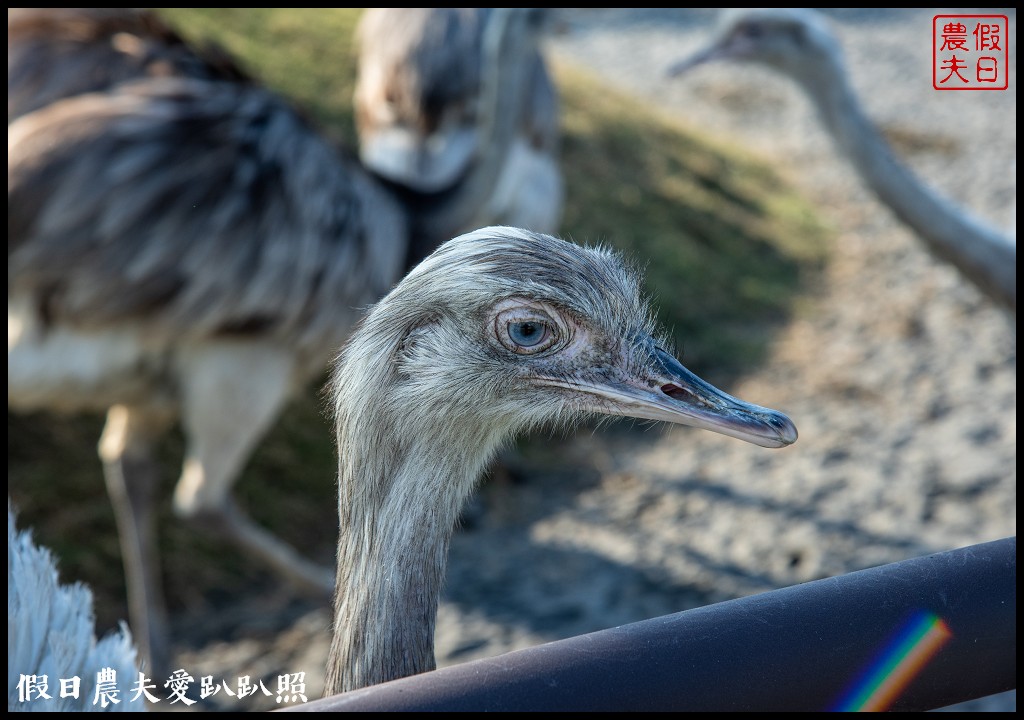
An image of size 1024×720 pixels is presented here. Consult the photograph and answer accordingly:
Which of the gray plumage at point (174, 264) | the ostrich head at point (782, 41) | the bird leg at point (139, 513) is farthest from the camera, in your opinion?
the ostrich head at point (782, 41)

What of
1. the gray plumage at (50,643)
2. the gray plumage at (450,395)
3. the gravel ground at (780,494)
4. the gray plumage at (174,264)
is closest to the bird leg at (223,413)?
the gray plumage at (174,264)

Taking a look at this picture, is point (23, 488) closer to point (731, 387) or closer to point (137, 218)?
point (137, 218)

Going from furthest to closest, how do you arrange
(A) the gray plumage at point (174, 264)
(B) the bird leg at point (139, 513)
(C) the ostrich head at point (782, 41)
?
(C) the ostrich head at point (782, 41)
(B) the bird leg at point (139, 513)
(A) the gray plumage at point (174, 264)

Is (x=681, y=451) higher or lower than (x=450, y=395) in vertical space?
higher

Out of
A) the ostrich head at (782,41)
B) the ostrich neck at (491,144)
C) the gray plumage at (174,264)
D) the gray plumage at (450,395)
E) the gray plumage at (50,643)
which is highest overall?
the ostrich head at (782,41)

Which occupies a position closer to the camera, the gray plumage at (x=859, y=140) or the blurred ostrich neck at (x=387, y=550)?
the blurred ostrich neck at (x=387, y=550)

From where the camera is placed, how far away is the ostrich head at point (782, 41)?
339cm

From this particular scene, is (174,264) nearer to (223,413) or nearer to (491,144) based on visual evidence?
(223,413)

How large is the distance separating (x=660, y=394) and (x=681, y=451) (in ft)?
8.73

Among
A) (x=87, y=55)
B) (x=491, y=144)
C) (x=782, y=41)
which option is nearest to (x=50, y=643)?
(x=87, y=55)

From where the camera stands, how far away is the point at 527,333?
1400 mm

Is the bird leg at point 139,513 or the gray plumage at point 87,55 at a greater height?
the gray plumage at point 87,55

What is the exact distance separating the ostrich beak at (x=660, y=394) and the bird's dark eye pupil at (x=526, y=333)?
0.09 metres

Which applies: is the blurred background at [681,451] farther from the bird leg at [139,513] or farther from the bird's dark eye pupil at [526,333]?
the bird's dark eye pupil at [526,333]
